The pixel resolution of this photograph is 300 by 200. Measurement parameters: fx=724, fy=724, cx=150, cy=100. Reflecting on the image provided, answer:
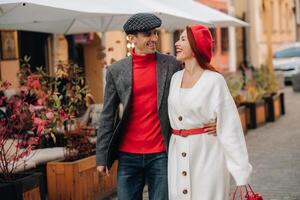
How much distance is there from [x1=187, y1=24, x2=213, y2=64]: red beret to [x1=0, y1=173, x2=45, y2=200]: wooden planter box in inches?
92.7

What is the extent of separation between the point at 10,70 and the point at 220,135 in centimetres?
1192

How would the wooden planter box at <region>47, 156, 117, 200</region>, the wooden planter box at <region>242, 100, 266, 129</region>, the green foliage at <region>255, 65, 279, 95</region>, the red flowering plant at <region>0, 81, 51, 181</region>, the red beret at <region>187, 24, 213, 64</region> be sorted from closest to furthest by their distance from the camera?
the red beret at <region>187, 24, 213, 64</region>
the red flowering plant at <region>0, 81, 51, 181</region>
the wooden planter box at <region>47, 156, 117, 200</region>
the wooden planter box at <region>242, 100, 266, 129</region>
the green foliage at <region>255, 65, 279, 95</region>

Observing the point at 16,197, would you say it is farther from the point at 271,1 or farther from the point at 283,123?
the point at 271,1

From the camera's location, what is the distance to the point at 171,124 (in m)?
4.36

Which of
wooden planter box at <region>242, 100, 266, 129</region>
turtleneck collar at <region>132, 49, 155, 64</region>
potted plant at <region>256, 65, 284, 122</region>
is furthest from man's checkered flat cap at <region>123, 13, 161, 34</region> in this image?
potted plant at <region>256, 65, 284, 122</region>

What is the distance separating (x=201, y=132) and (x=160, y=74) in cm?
47

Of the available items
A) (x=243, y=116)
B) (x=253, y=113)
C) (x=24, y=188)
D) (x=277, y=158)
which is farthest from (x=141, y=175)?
(x=253, y=113)

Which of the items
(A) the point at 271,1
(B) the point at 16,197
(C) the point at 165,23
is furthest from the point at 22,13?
(A) the point at 271,1

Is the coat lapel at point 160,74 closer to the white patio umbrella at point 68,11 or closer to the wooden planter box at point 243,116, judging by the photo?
the white patio umbrella at point 68,11

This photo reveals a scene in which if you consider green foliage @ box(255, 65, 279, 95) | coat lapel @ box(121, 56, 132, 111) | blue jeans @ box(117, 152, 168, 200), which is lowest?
blue jeans @ box(117, 152, 168, 200)

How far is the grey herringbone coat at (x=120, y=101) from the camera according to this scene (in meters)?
4.41

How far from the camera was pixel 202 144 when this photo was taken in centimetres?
422

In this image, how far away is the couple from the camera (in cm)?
418

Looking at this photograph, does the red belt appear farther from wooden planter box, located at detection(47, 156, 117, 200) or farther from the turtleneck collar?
wooden planter box, located at detection(47, 156, 117, 200)
